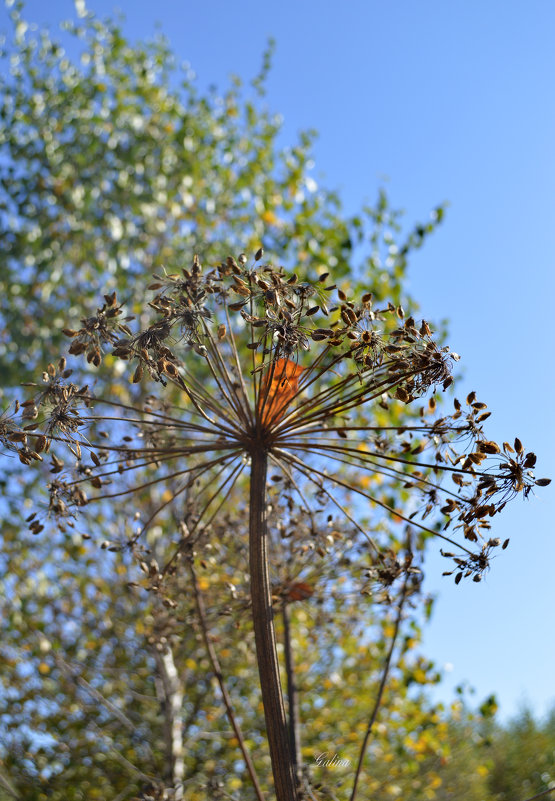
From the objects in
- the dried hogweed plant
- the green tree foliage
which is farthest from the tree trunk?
the dried hogweed plant

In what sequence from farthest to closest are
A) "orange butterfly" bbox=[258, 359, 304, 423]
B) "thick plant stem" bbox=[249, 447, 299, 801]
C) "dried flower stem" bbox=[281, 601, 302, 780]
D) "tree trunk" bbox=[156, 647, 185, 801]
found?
"tree trunk" bbox=[156, 647, 185, 801], "dried flower stem" bbox=[281, 601, 302, 780], "orange butterfly" bbox=[258, 359, 304, 423], "thick plant stem" bbox=[249, 447, 299, 801]

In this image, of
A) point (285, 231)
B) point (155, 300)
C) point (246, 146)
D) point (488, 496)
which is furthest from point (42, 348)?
point (488, 496)

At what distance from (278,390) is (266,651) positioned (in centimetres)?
74

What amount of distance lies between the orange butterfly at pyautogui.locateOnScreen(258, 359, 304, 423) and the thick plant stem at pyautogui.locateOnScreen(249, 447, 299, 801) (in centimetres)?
16

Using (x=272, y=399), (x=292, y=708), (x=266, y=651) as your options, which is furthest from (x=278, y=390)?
(x=292, y=708)

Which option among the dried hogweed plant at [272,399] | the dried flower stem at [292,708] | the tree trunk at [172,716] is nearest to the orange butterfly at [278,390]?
the dried hogweed plant at [272,399]

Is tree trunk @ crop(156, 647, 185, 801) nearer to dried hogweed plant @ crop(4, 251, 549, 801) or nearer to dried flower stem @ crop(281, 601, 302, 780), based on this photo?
dried flower stem @ crop(281, 601, 302, 780)

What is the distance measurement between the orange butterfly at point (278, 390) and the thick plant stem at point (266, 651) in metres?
0.16

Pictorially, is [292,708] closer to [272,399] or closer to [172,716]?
[272,399]

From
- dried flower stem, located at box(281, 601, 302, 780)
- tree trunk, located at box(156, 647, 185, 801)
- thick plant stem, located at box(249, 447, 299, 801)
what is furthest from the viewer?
tree trunk, located at box(156, 647, 185, 801)

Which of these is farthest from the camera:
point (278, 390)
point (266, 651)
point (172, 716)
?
point (172, 716)

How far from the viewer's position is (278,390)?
7.06 ft

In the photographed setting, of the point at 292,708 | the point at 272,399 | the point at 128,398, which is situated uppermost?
the point at 128,398

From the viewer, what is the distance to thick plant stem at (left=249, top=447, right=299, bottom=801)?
5.90 feet
